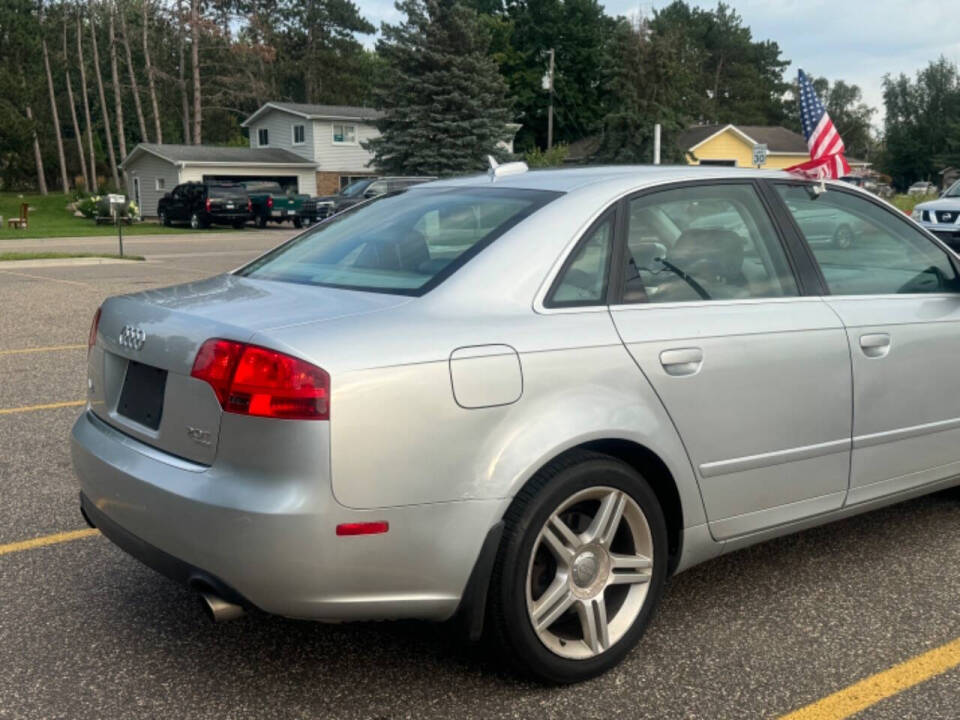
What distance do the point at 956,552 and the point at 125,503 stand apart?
339 centimetres

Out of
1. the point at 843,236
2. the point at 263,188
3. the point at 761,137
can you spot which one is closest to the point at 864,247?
the point at 843,236

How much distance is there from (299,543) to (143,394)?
0.83 metres

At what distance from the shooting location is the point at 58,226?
130 feet

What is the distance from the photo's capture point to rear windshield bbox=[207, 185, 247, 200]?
3706 centimetres

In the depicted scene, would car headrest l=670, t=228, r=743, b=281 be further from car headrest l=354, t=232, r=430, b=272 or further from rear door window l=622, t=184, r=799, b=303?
car headrest l=354, t=232, r=430, b=272

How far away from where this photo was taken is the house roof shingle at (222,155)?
1884 inches

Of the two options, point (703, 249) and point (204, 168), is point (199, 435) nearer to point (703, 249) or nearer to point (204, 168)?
point (703, 249)

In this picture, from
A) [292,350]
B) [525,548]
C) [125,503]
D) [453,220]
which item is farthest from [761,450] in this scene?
[125,503]

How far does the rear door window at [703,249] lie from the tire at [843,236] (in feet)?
1.71

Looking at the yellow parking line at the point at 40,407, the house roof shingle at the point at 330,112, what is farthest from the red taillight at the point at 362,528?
the house roof shingle at the point at 330,112

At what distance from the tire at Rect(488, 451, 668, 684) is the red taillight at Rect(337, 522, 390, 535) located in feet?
1.23

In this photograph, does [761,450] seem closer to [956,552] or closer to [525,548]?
[525,548]

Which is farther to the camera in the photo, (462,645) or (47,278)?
(47,278)

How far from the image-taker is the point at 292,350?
273 cm
